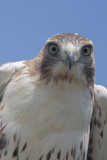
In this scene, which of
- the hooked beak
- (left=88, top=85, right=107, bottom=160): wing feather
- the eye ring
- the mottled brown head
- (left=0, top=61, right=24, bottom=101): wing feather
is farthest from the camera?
(left=88, top=85, right=107, bottom=160): wing feather


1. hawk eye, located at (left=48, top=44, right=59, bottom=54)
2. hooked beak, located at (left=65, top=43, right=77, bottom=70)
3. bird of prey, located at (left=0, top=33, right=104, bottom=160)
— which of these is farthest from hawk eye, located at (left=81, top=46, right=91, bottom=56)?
hawk eye, located at (left=48, top=44, right=59, bottom=54)

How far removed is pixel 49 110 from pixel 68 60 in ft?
2.55

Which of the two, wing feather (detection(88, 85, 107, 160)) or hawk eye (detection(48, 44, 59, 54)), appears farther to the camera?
wing feather (detection(88, 85, 107, 160))

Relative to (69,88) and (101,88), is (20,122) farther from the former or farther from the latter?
(101,88)

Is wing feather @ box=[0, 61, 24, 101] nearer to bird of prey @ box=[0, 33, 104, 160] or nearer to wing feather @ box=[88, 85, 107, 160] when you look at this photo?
bird of prey @ box=[0, 33, 104, 160]

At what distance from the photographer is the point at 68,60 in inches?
162

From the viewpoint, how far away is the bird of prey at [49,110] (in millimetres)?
4422

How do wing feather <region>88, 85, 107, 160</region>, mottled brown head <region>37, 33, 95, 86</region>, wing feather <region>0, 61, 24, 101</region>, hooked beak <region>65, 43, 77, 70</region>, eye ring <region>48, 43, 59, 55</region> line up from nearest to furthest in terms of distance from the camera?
hooked beak <region>65, 43, 77, 70</region> < mottled brown head <region>37, 33, 95, 86</region> < eye ring <region>48, 43, 59, 55</region> < wing feather <region>0, 61, 24, 101</region> < wing feather <region>88, 85, 107, 160</region>

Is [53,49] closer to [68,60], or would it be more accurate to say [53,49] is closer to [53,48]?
[53,48]

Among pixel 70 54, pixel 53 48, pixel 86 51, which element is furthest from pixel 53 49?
pixel 86 51

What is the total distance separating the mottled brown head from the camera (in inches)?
166

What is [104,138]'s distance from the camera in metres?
5.62

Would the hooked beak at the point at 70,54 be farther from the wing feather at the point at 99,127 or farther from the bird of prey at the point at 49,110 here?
the wing feather at the point at 99,127

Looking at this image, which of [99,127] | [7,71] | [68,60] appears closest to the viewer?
[68,60]
